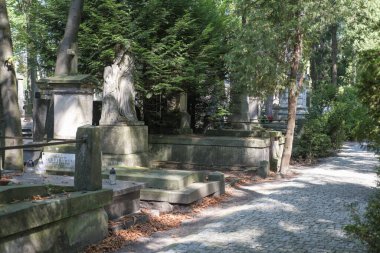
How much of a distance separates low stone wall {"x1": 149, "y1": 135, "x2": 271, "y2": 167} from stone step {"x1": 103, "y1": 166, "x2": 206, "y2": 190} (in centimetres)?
452

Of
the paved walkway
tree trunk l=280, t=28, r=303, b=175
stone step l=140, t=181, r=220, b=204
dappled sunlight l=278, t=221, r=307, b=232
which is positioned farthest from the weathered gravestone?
tree trunk l=280, t=28, r=303, b=175

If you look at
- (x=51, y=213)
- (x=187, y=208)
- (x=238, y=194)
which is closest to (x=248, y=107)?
(x=238, y=194)

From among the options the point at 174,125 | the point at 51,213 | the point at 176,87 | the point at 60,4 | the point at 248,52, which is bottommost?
the point at 51,213

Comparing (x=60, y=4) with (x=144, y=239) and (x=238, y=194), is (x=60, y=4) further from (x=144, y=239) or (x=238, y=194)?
(x=144, y=239)

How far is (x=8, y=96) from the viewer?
10.0 meters

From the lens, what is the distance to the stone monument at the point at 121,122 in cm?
1156

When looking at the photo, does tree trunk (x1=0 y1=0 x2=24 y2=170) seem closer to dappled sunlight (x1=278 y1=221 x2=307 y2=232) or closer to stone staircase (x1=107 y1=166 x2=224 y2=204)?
stone staircase (x1=107 y1=166 x2=224 y2=204)

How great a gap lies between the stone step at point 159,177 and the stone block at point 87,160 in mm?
2547

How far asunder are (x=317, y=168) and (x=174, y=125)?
538 centimetres

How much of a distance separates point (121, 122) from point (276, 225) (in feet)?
19.6

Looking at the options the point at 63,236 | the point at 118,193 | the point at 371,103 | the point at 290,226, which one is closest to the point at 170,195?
the point at 118,193

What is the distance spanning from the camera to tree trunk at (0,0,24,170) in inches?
385

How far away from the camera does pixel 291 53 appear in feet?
46.8

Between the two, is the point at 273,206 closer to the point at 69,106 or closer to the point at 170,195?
the point at 170,195
